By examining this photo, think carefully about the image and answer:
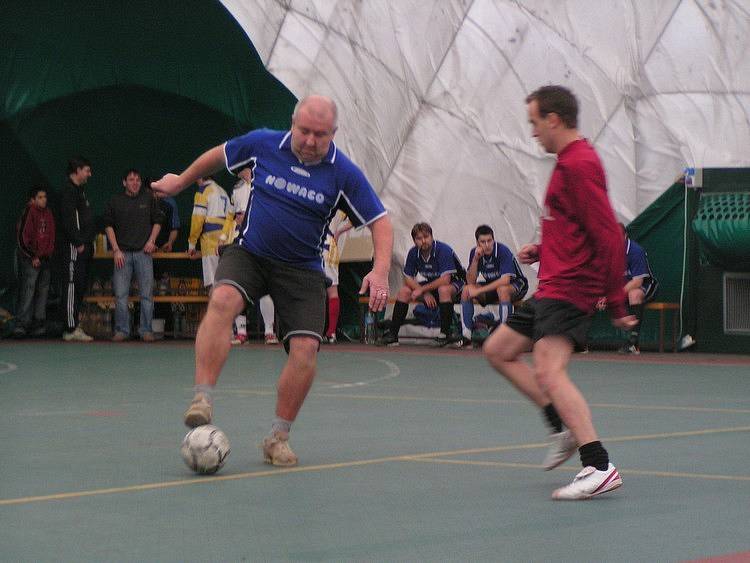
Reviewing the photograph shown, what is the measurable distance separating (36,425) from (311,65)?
39.1 feet

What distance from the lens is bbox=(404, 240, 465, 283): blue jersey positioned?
19125 millimetres

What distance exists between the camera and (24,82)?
2047 cm

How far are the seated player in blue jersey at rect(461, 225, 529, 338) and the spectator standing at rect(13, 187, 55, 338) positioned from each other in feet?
19.4

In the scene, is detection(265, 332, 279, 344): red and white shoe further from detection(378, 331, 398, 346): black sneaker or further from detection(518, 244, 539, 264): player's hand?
detection(518, 244, 539, 264): player's hand

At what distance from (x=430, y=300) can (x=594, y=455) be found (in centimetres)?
1317

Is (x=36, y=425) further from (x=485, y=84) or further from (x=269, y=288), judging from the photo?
(x=485, y=84)

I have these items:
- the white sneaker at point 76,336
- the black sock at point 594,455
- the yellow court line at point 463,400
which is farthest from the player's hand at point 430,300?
the black sock at point 594,455

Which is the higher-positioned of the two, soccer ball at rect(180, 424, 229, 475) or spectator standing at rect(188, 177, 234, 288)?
spectator standing at rect(188, 177, 234, 288)

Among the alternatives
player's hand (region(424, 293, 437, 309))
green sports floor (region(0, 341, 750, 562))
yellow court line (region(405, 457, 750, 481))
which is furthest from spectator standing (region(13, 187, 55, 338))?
yellow court line (region(405, 457, 750, 481))

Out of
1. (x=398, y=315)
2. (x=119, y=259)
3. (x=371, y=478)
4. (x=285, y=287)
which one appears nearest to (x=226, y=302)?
(x=285, y=287)

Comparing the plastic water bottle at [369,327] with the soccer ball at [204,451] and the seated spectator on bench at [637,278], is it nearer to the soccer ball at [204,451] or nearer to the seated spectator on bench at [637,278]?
the seated spectator on bench at [637,278]

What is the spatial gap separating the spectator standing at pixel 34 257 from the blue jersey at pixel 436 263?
5.07m

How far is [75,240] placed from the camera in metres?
20.0

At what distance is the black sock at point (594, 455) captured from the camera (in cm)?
596
